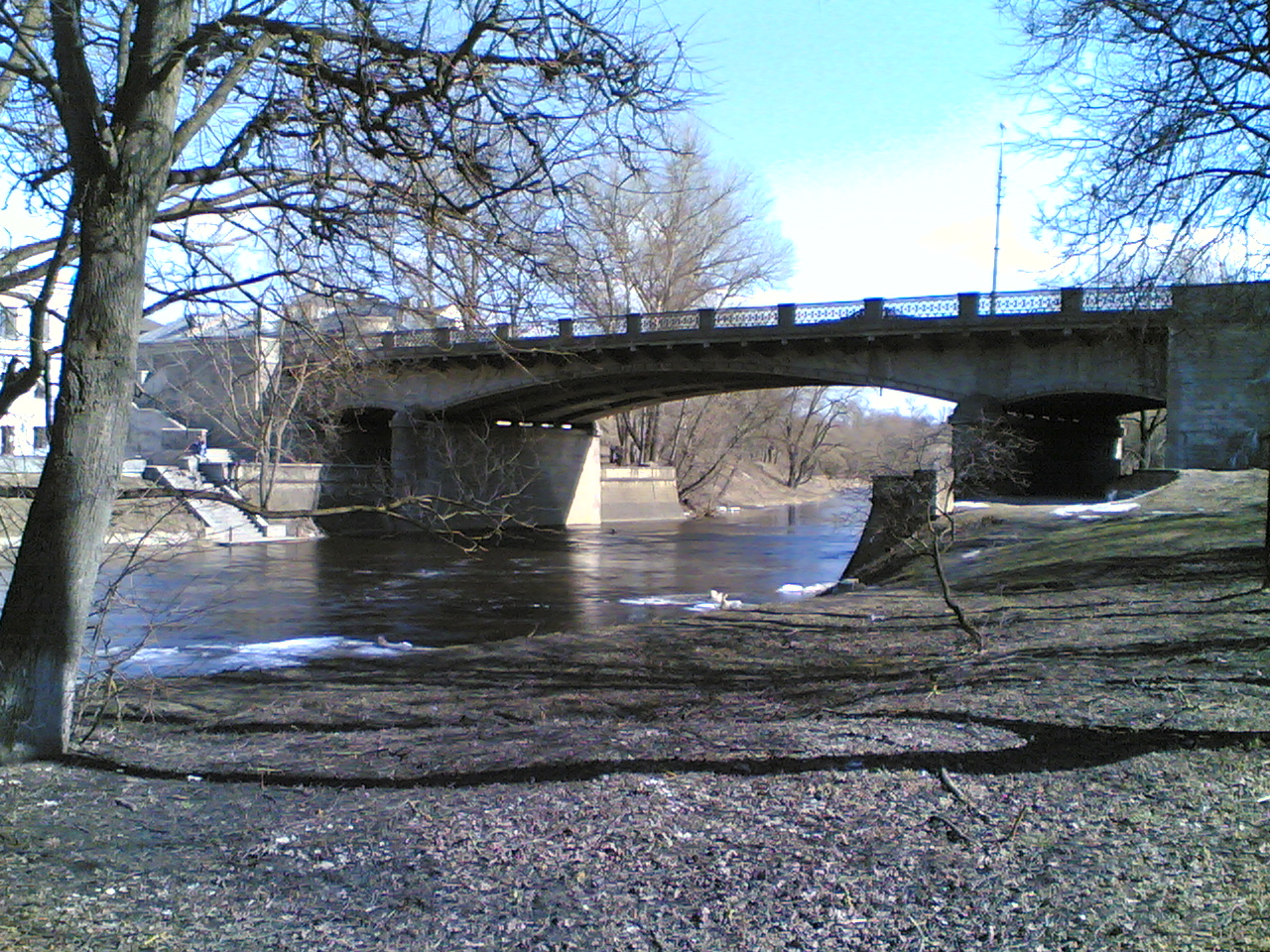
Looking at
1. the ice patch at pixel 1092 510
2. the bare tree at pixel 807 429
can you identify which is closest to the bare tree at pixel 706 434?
the bare tree at pixel 807 429

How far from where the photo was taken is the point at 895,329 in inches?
1291

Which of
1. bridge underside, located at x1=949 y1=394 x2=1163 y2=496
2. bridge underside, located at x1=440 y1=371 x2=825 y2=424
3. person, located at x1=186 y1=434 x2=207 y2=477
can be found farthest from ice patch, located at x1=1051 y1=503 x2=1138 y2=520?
person, located at x1=186 y1=434 x2=207 y2=477

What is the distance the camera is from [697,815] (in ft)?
14.8

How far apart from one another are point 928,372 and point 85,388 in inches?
1226

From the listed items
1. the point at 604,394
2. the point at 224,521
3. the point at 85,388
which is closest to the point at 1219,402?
the point at 604,394

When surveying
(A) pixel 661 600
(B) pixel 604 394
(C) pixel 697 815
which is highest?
(B) pixel 604 394

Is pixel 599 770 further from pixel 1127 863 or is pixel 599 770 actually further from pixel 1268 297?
pixel 1268 297

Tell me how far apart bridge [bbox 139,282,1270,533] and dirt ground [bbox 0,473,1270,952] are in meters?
13.5

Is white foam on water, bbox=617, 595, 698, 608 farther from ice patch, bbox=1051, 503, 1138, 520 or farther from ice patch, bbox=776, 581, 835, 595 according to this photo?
ice patch, bbox=1051, 503, 1138, 520

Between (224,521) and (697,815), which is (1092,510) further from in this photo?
(224,521)

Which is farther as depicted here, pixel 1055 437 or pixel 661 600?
pixel 1055 437

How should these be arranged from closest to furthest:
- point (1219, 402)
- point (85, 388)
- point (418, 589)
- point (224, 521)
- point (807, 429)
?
point (85, 388) → point (418, 589) → point (1219, 402) → point (224, 521) → point (807, 429)

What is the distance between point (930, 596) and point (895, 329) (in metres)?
19.2

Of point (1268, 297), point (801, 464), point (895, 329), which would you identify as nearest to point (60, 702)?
point (1268, 297)
